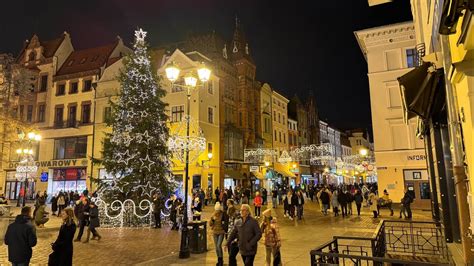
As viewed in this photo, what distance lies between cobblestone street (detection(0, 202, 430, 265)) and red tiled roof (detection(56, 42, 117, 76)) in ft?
98.3

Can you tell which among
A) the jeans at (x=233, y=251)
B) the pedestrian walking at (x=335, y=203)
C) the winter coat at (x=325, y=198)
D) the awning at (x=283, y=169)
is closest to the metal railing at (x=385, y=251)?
the jeans at (x=233, y=251)

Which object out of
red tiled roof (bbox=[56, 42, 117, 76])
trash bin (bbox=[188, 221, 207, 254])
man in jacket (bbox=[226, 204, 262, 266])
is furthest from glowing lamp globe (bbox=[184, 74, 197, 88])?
red tiled roof (bbox=[56, 42, 117, 76])

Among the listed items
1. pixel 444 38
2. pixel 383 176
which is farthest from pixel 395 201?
pixel 444 38

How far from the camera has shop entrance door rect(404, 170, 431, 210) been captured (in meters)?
28.7

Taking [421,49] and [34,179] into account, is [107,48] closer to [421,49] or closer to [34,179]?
[34,179]

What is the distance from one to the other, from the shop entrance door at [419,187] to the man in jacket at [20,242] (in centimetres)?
2816

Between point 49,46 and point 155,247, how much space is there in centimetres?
4377

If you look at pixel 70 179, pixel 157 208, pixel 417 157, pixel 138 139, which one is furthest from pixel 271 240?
pixel 70 179

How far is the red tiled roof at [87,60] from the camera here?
4388 centimetres

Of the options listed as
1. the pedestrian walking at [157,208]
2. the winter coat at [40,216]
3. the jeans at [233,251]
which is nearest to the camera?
the jeans at [233,251]

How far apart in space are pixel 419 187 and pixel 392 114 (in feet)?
22.0

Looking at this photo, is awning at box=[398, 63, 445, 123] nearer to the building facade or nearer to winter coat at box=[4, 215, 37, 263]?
winter coat at box=[4, 215, 37, 263]

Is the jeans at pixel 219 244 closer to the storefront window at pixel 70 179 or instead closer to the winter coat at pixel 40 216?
the winter coat at pixel 40 216

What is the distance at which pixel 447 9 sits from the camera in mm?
3426
